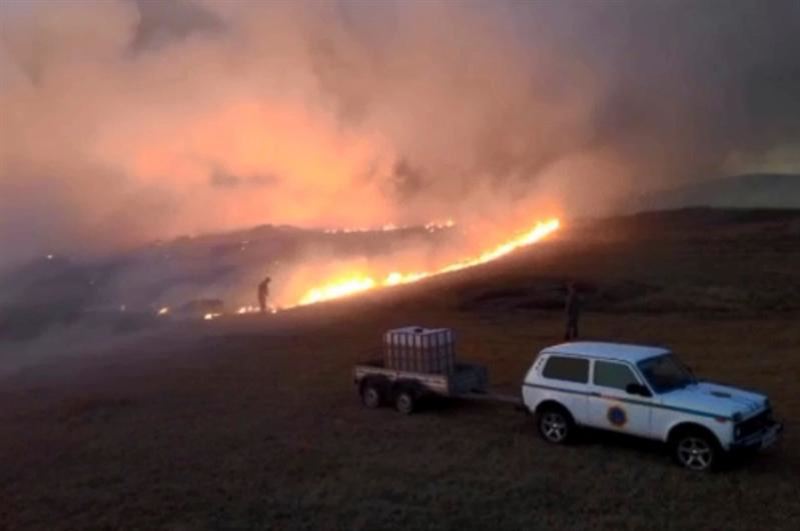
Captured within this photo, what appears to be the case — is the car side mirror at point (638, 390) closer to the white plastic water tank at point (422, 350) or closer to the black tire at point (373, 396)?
the white plastic water tank at point (422, 350)

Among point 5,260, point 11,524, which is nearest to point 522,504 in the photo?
point 11,524

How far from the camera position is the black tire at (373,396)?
871 inches

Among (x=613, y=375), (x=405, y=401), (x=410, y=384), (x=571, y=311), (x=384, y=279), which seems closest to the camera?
(x=613, y=375)

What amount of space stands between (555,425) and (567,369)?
3.90 feet

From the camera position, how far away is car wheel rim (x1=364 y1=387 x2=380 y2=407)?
72.6ft

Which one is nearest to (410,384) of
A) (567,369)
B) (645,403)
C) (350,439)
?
(350,439)

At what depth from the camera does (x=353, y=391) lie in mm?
24078

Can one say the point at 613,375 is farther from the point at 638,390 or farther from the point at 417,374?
the point at 417,374

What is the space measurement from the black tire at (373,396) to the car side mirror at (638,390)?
7.31 m

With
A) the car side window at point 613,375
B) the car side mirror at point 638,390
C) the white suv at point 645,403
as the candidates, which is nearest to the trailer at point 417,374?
the white suv at point 645,403

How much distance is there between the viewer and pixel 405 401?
21.4 m

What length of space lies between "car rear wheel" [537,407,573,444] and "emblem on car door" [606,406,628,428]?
0.95m

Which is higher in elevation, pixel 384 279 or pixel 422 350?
pixel 384 279

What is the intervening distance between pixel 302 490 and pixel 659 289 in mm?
30275
